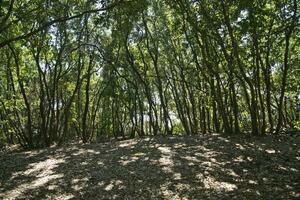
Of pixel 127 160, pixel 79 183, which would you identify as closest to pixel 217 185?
pixel 79 183

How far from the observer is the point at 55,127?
2938 centimetres

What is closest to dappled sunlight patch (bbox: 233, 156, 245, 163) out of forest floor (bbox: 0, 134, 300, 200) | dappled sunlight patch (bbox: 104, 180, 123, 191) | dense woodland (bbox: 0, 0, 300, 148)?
forest floor (bbox: 0, 134, 300, 200)

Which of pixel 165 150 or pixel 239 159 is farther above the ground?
pixel 165 150

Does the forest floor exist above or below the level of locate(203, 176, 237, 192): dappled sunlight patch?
above

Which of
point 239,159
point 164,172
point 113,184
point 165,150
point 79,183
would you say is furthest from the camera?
point 165,150

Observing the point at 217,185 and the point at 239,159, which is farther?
the point at 239,159

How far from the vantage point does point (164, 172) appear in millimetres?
13477

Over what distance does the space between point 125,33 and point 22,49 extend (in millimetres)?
8215

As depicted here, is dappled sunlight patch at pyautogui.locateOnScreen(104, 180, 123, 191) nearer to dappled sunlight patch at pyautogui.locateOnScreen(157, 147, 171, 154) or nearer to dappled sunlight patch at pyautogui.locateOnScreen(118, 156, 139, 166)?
dappled sunlight patch at pyautogui.locateOnScreen(118, 156, 139, 166)

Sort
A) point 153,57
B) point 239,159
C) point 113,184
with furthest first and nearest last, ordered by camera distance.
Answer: point 153,57, point 239,159, point 113,184

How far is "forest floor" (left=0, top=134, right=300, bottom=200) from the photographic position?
37.4 ft

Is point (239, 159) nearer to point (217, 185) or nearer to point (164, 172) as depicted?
point (164, 172)

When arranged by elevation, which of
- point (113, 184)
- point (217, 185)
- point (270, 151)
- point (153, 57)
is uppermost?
point (153, 57)

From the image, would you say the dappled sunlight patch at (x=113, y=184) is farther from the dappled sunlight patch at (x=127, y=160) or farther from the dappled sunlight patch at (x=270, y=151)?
the dappled sunlight patch at (x=270, y=151)
